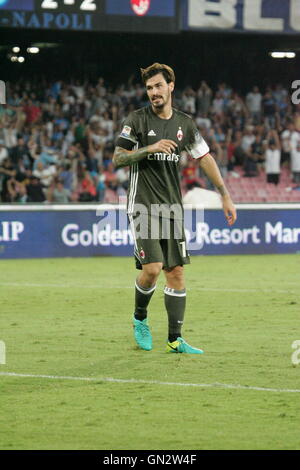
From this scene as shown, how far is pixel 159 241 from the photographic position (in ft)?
26.9

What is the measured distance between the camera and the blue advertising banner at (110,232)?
18391 millimetres

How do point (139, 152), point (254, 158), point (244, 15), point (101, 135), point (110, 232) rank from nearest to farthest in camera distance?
point (139, 152) → point (110, 232) → point (244, 15) → point (101, 135) → point (254, 158)

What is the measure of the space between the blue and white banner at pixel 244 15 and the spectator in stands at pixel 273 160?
2.84m

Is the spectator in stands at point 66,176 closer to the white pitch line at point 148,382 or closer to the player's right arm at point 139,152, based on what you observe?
the player's right arm at point 139,152

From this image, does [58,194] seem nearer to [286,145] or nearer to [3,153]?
[3,153]

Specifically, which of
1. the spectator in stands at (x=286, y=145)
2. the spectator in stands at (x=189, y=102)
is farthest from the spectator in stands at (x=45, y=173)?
the spectator in stands at (x=286, y=145)

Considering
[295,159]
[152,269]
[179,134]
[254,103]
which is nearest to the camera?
[152,269]


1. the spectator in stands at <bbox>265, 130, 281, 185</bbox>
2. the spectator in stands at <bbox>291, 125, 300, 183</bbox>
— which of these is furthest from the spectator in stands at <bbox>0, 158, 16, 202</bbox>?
the spectator in stands at <bbox>291, 125, 300, 183</bbox>

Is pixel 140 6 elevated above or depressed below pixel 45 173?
above

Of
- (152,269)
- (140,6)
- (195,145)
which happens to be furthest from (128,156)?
(140,6)

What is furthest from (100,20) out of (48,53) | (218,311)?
(218,311)

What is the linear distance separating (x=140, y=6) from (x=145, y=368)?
1491 centimetres

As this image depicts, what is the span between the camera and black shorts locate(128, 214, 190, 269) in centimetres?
814

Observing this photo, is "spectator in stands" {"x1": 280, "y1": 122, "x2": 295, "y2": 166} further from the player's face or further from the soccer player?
the player's face
